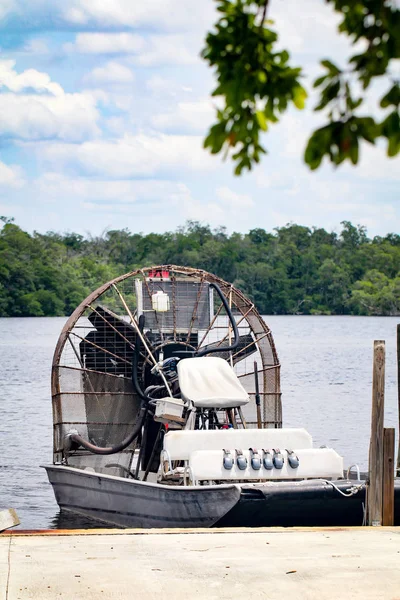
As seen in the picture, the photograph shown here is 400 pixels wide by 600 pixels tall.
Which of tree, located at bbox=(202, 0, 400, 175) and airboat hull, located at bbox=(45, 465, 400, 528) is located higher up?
tree, located at bbox=(202, 0, 400, 175)

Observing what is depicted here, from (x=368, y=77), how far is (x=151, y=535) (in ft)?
22.4

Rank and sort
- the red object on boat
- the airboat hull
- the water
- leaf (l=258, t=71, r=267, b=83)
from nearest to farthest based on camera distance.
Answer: leaf (l=258, t=71, r=267, b=83)
the airboat hull
the red object on boat
the water

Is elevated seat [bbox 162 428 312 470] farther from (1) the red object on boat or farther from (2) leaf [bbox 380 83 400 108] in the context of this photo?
(2) leaf [bbox 380 83 400 108]

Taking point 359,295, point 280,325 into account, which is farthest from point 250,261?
point 280,325

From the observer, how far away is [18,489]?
2108 centimetres

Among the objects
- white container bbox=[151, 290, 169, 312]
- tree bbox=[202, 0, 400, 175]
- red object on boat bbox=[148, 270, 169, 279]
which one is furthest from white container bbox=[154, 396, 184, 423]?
tree bbox=[202, 0, 400, 175]

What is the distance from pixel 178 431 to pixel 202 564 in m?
4.03

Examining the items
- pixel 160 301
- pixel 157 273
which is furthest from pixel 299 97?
pixel 157 273

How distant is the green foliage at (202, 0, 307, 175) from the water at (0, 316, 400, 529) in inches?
468

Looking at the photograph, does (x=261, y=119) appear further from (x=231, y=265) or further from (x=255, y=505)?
(x=231, y=265)

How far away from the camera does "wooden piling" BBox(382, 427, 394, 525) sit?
11688 mm

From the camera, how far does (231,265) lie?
13150 cm

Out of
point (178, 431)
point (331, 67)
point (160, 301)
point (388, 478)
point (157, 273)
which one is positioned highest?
point (331, 67)

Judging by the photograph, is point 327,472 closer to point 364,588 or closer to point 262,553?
point 262,553
